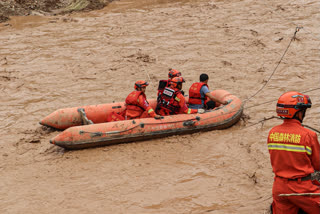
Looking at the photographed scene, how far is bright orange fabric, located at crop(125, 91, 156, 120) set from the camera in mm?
6160

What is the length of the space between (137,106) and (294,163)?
3639 millimetres

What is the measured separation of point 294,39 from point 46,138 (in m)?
8.22

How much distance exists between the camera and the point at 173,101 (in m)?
6.32

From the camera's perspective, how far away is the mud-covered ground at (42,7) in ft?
51.4

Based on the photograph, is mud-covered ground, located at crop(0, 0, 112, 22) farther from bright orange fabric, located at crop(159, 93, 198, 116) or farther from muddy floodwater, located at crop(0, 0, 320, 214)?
bright orange fabric, located at crop(159, 93, 198, 116)

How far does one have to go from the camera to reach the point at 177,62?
400 inches

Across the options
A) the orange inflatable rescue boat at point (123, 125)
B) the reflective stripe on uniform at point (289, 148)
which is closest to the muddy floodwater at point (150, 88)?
the orange inflatable rescue boat at point (123, 125)

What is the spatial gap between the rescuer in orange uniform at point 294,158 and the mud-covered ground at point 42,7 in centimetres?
1430

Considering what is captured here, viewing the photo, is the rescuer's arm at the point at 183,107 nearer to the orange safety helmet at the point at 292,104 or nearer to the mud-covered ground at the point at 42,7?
the orange safety helmet at the point at 292,104

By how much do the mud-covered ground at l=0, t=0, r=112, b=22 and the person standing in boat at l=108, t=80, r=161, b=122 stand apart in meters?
10.9

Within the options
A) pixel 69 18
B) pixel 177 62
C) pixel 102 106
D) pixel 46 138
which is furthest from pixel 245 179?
pixel 69 18

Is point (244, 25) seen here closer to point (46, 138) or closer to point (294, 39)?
point (294, 39)

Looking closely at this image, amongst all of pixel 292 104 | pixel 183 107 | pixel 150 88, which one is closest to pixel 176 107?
pixel 183 107

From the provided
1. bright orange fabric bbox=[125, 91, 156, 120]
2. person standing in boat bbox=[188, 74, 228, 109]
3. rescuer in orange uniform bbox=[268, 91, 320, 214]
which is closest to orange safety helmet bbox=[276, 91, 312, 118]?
rescuer in orange uniform bbox=[268, 91, 320, 214]
